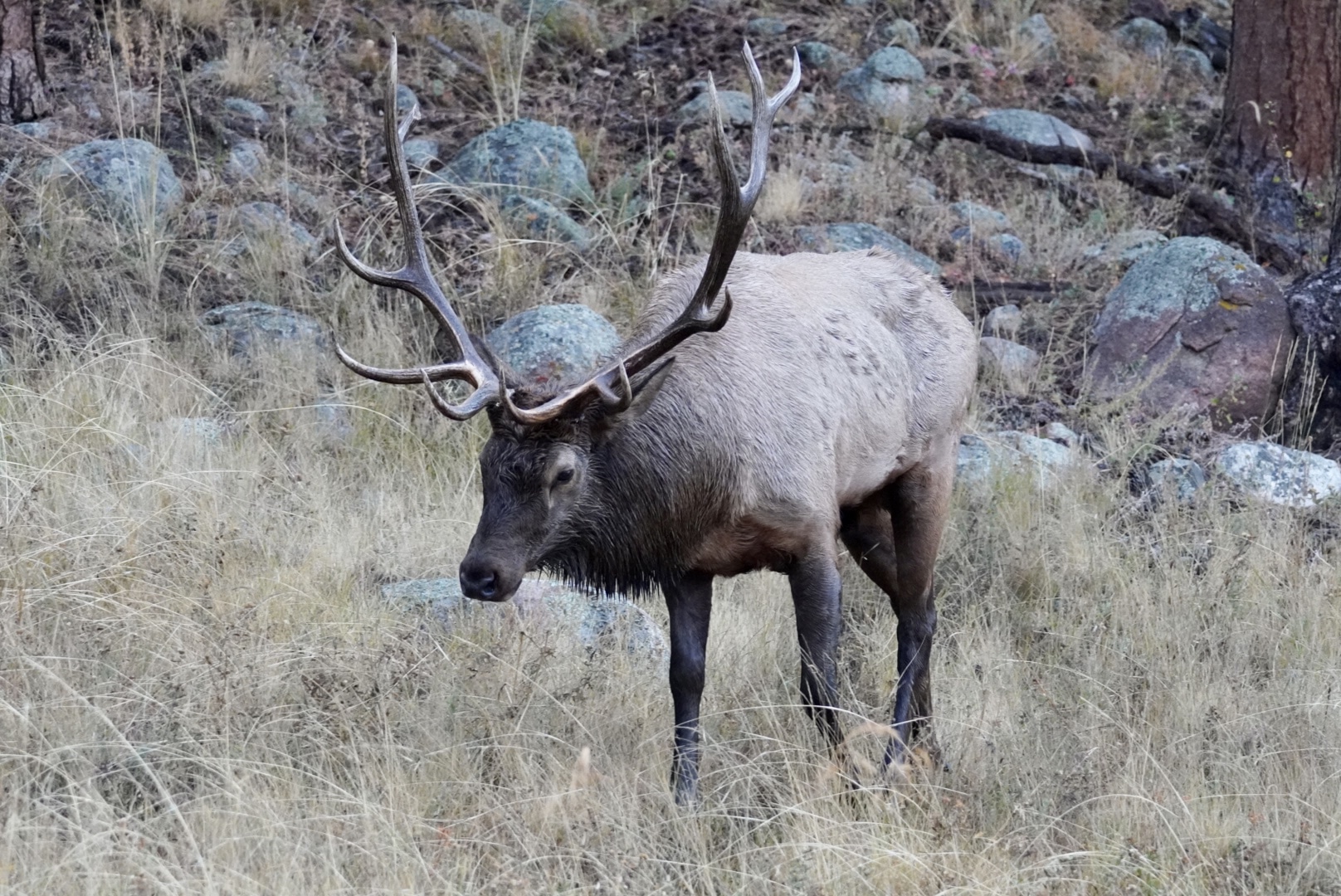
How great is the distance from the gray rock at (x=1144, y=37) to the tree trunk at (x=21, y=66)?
27.5 ft

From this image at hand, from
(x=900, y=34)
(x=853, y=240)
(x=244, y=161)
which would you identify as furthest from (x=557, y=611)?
(x=900, y=34)

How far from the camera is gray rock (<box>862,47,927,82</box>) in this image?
11.7 metres

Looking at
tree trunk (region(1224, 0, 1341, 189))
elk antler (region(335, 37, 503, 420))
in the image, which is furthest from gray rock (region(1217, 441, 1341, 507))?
elk antler (region(335, 37, 503, 420))

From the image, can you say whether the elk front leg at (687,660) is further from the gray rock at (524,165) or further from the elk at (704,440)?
the gray rock at (524,165)

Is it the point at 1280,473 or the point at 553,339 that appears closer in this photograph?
the point at 1280,473

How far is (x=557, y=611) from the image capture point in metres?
5.93

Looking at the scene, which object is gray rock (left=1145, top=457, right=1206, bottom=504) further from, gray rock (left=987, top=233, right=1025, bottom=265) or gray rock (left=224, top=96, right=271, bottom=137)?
gray rock (left=224, top=96, right=271, bottom=137)

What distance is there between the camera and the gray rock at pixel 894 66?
11.7m

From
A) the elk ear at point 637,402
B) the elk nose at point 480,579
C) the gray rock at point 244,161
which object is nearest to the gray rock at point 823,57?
the gray rock at point 244,161

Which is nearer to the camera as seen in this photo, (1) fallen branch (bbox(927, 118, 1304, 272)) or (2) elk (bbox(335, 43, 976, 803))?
(2) elk (bbox(335, 43, 976, 803))

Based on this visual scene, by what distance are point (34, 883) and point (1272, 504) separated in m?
5.31

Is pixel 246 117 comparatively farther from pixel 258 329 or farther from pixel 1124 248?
pixel 1124 248

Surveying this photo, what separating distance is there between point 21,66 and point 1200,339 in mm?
6813

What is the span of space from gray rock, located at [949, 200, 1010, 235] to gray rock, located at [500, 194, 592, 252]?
2503mm
